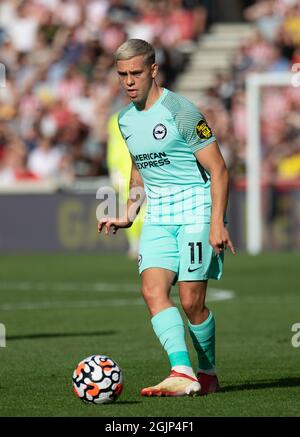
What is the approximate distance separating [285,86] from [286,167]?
5.55 ft

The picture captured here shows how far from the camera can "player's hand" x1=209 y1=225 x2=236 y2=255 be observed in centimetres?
812

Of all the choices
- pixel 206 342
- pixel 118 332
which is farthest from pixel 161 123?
pixel 118 332

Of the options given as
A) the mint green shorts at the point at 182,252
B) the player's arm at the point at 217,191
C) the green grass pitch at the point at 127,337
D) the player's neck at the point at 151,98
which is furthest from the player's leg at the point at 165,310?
the player's neck at the point at 151,98

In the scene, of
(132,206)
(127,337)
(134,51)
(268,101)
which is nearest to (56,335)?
(127,337)

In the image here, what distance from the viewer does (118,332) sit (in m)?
12.8

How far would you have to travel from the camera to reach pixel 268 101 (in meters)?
25.9

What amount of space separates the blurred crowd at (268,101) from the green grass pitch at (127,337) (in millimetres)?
3218

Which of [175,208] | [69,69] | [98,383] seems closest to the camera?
[98,383]

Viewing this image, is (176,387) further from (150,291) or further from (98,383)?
(150,291)

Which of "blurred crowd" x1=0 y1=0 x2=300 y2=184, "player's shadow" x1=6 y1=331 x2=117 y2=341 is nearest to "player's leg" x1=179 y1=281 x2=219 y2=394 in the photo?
"player's shadow" x1=6 y1=331 x2=117 y2=341

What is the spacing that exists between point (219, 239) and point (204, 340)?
0.80m

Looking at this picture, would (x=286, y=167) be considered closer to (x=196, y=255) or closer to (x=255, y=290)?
(x=255, y=290)
